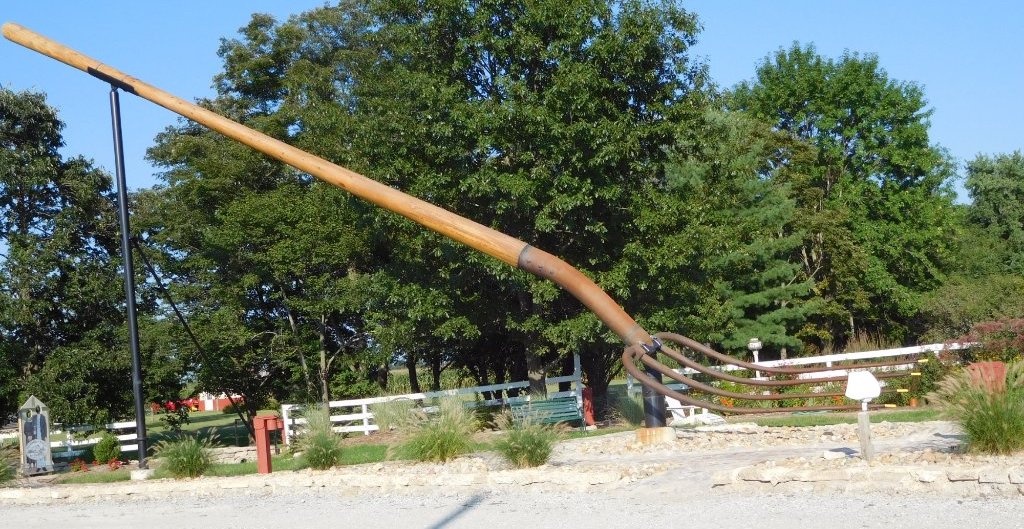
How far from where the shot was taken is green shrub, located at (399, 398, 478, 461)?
1321cm

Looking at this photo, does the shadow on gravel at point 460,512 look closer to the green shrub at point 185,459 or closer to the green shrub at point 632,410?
the green shrub at point 185,459

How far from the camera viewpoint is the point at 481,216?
2028 cm

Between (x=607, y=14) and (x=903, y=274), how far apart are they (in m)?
28.7

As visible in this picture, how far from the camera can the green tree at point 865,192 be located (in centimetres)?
4169

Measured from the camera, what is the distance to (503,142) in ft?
61.8

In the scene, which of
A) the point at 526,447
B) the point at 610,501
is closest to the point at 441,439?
the point at 526,447

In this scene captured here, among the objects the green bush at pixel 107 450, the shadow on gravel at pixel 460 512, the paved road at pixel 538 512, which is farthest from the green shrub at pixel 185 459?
the green bush at pixel 107 450

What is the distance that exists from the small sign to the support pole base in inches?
413

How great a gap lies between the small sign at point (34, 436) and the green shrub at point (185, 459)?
3887mm

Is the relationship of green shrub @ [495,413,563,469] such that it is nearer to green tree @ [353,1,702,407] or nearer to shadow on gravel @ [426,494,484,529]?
shadow on gravel @ [426,494,484,529]

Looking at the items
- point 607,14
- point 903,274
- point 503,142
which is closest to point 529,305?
point 503,142

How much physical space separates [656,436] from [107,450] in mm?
16229

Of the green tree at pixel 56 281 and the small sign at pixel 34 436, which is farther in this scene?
the green tree at pixel 56 281

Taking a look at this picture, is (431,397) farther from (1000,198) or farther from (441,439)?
(1000,198)
